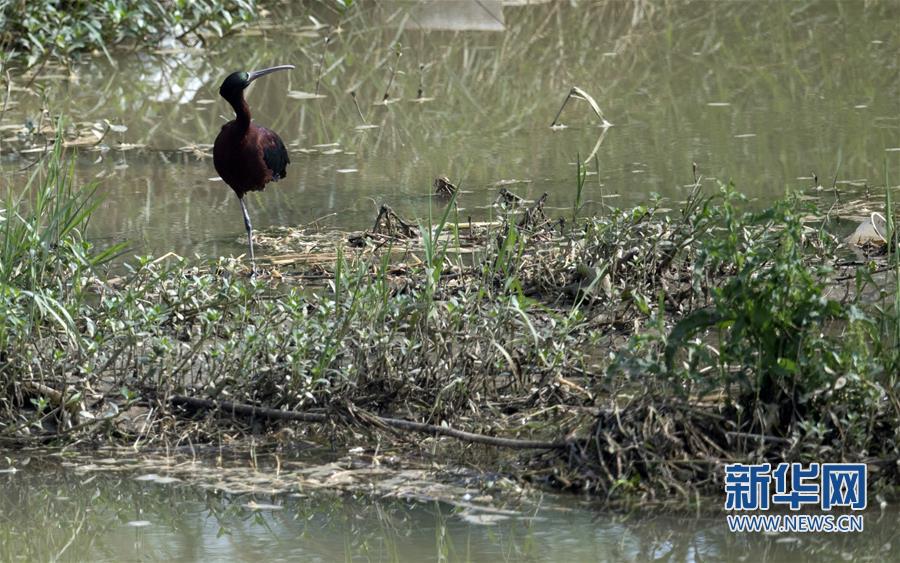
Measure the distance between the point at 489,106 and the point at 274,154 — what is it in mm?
2720

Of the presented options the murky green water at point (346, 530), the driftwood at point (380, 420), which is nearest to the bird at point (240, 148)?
the driftwood at point (380, 420)

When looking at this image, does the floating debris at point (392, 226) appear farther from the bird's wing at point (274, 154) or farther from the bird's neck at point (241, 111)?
the bird's neck at point (241, 111)

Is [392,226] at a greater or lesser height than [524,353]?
greater

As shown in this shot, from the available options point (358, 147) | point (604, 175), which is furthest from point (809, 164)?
point (358, 147)

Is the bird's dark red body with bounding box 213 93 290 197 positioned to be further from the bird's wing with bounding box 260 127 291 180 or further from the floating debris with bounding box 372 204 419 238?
the floating debris with bounding box 372 204 419 238

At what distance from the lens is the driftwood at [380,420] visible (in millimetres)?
4230

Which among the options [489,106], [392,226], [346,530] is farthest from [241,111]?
[346,530]

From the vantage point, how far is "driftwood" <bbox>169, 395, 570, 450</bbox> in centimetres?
423

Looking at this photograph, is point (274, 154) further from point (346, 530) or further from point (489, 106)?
point (346, 530)

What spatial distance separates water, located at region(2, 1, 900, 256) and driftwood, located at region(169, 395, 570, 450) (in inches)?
83.2

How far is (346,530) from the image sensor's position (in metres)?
3.94

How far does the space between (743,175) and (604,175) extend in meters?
0.73

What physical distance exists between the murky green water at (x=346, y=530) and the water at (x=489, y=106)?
2.57 meters

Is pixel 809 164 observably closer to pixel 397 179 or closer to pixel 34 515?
pixel 397 179
